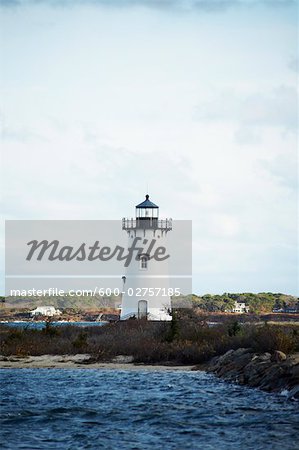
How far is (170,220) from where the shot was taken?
154 ft

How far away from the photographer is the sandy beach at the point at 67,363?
101 feet

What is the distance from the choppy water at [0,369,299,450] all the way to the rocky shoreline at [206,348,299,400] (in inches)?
20.8

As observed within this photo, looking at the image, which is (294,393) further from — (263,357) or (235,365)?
(235,365)

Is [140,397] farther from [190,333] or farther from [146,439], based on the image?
[190,333]

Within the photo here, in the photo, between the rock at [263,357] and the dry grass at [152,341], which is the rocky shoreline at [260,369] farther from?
the dry grass at [152,341]

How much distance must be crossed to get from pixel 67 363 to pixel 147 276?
49.1 ft

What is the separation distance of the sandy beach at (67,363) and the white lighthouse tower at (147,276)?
12.5 m

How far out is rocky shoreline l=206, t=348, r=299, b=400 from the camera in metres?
23.1

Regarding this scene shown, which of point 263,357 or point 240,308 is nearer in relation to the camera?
point 263,357

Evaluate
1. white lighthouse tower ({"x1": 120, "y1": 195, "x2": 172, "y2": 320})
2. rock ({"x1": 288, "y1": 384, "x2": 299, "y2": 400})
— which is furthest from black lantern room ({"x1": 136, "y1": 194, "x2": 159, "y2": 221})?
rock ({"x1": 288, "y1": 384, "x2": 299, "y2": 400})

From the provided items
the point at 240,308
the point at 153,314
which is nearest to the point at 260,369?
the point at 153,314

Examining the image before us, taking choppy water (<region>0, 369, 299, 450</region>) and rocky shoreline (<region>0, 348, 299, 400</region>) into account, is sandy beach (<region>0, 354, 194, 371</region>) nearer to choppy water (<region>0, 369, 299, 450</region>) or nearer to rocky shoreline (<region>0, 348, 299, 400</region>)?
rocky shoreline (<region>0, 348, 299, 400</region>)

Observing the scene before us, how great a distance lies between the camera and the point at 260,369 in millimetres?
25516

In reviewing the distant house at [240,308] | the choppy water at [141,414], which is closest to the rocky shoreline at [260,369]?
the choppy water at [141,414]
